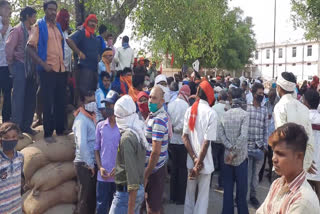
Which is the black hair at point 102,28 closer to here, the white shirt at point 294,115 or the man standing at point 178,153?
the man standing at point 178,153

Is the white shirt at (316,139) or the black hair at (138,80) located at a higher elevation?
the black hair at (138,80)

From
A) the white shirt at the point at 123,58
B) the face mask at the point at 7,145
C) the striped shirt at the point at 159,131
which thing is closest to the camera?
the face mask at the point at 7,145

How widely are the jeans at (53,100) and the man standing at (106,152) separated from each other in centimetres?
122

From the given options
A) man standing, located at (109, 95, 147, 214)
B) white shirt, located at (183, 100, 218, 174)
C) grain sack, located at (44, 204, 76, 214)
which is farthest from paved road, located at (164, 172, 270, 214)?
man standing, located at (109, 95, 147, 214)

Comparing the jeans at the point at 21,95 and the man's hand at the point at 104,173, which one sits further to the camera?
the jeans at the point at 21,95

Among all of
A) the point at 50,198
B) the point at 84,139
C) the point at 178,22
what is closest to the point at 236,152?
the point at 84,139

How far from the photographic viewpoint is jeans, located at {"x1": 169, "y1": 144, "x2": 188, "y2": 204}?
20.8ft

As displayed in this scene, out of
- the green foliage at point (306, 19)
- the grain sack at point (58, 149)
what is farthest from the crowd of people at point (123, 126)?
the green foliage at point (306, 19)

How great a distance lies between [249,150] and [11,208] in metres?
3.61

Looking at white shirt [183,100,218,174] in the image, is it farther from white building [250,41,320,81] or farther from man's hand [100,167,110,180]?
white building [250,41,320,81]

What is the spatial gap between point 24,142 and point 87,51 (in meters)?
1.71

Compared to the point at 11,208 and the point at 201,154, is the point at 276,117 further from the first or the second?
the point at 11,208

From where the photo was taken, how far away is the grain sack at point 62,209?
533 cm

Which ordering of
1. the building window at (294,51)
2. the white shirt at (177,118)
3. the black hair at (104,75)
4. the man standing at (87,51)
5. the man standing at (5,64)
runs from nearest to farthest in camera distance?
the man standing at (5,64), the man standing at (87,51), the white shirt at (177,118), the black hair at (104,75), the building window at (294,51)
